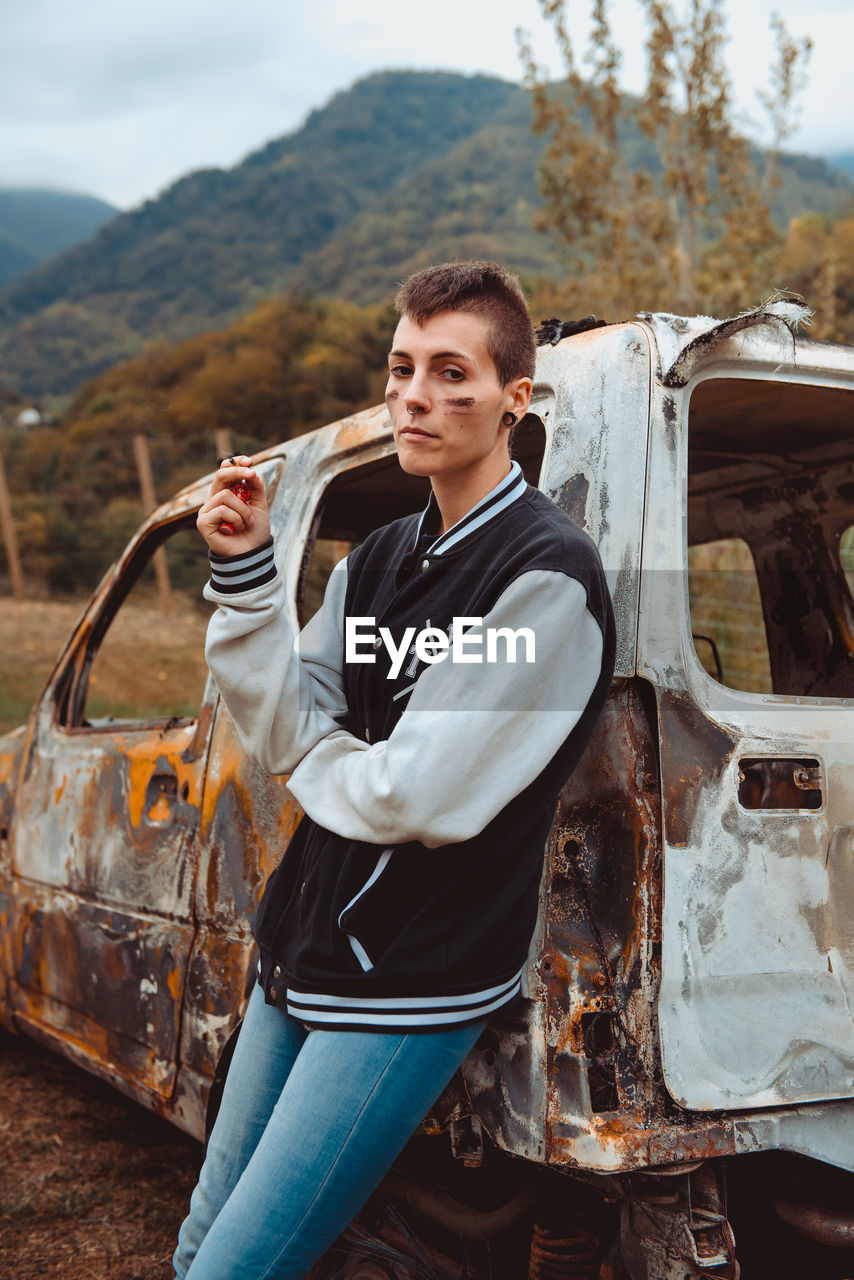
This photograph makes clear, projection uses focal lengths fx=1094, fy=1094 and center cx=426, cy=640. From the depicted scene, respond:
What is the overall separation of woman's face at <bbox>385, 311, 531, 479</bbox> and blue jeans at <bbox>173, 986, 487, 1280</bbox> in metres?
0.85

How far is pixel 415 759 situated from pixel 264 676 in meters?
0.32

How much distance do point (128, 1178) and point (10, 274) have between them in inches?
5960

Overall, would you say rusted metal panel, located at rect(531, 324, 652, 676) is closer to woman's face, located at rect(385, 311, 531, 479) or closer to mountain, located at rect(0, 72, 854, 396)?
woman's face, located at rect(385, 311, 531, 479)

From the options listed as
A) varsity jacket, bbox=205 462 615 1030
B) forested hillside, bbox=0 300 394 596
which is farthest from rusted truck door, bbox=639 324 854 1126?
forested hillside, bbox=0 300 394 596

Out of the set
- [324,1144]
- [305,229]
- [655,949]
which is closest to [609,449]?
[655,949]

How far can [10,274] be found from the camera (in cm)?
13750

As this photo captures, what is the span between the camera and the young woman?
1.50 metres

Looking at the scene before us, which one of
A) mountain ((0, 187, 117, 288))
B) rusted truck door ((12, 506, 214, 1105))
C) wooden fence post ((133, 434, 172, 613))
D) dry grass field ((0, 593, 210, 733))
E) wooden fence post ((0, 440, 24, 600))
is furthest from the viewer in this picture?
mountain ((0, 187, 117, 288))

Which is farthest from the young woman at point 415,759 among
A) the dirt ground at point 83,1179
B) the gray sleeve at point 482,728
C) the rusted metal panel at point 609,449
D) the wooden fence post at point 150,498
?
the wooden fence post at point 150,498

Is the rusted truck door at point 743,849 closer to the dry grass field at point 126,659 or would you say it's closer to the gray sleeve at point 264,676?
the gray sleeve at point 264,676

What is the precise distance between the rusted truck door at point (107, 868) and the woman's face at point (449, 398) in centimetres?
128

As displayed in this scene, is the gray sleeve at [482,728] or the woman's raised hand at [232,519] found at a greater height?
the woman's raised hand at [232,519]

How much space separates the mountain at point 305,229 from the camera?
5575cm

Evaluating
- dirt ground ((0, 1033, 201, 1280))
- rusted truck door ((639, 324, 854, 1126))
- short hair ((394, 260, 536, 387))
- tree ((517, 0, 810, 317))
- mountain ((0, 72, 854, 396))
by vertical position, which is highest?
mountain ((0, 72, 854, 396))
